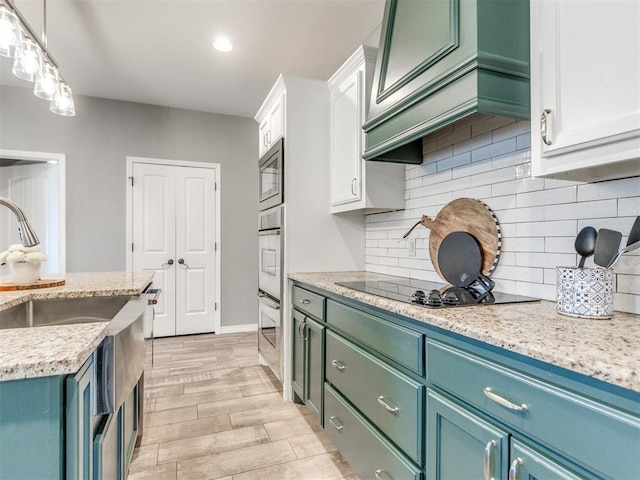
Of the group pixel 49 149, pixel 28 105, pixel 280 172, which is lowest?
pixel 280 172

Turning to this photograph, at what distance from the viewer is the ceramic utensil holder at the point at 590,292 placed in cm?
103

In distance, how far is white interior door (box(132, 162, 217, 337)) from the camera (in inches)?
162

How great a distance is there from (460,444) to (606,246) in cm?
74

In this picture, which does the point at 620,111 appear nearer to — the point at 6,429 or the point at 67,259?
the point at 6,429

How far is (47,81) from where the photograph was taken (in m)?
2.13

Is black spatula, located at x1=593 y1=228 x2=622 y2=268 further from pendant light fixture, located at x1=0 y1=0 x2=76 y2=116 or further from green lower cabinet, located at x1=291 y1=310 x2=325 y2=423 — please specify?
pendant light fixture, located at x1=0 y1=0 x2=76 y2=116

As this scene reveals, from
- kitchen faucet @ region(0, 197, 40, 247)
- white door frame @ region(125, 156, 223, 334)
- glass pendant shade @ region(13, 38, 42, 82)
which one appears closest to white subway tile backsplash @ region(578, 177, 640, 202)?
kitchen faucet @ region(0, 197, 40, 247)

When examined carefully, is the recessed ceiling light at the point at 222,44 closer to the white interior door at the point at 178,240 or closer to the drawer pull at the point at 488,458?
the white interior door at the point at 178,240

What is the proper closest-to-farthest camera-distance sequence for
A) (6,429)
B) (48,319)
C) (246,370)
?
(6,429) < (48,319) < (246,370)

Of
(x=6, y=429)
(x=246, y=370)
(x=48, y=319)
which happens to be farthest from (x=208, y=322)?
(x=6, y=429)

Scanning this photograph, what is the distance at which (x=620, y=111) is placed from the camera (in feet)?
2.99

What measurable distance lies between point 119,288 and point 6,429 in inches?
46.3

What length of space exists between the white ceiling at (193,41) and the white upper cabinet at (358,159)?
0.51 m

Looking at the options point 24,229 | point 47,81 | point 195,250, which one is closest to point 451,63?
point 24,229
